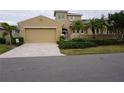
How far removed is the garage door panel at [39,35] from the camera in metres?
32.0

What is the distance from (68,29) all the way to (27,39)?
27.0 feet

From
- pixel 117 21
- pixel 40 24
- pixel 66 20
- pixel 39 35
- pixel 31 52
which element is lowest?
pixel 31 52

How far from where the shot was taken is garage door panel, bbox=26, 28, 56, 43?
31972 mm

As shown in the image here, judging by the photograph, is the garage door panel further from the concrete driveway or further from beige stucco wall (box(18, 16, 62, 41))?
the concrete driveway

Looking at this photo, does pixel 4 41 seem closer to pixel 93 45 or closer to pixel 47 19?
pixel 47 19

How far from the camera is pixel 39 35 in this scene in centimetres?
3219

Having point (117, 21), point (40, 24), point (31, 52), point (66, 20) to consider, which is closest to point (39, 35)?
point (40, 24)

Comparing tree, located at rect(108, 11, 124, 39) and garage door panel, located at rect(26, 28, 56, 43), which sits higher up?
tree, located at rect(108, 11, 124, 39)

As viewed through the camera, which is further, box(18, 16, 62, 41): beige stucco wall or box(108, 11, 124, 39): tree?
box(18, 16, 62, 41): beige stucco wall

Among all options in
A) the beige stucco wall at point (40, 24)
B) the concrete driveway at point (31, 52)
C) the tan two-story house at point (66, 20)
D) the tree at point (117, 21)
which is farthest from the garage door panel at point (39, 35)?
the concrete driveway at point (31, 52)

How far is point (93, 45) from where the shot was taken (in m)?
25.3

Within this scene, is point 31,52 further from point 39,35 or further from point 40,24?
point 40,24

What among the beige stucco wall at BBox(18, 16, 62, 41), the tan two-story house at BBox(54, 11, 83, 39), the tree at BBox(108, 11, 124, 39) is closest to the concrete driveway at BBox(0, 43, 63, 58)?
the beige stucco wall at BBox(18, 16, 62, 41)

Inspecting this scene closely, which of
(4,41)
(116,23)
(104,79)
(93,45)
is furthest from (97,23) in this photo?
(104,79)
